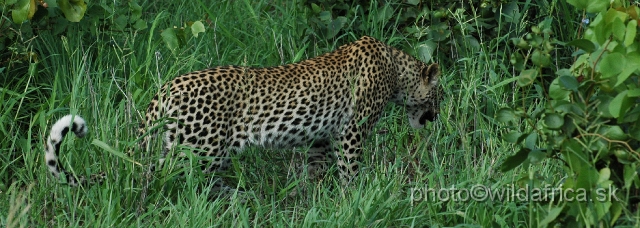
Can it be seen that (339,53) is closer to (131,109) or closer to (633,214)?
(131,109)

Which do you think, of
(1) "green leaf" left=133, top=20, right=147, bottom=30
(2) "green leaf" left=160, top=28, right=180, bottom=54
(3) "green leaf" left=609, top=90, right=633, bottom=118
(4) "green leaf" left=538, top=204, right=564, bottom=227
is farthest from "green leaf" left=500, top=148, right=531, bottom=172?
(1) "green leaf" left=133, top=20, right=147, bottom=30

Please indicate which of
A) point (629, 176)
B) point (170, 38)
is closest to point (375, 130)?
point (170, 38)

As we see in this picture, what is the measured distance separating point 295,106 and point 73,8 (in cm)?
140

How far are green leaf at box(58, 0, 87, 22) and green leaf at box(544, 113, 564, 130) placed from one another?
3.05 meters

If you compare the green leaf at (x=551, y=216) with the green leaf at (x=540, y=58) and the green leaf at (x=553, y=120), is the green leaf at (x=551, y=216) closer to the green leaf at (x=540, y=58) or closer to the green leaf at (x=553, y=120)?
the green leaf at (x=553, y=120)

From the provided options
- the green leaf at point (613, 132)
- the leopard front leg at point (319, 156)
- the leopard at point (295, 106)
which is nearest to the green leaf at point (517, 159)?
the green leaf at point (613, 132)

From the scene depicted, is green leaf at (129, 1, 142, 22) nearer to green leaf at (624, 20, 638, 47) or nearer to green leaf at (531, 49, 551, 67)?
green leaf at (531, 49, 551, 67)

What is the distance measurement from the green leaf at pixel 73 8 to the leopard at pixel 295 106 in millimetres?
746

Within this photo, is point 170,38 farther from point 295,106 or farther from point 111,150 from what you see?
point 111,150

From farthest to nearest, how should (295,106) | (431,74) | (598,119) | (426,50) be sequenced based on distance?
(426,50)
(431,74)
(295,106)
(598,119)

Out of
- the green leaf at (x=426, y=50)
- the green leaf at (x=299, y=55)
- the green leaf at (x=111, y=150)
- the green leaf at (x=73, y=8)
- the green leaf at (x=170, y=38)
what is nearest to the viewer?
the green leaf at (x=111, y=150)

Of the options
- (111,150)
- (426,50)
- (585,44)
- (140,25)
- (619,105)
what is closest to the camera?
(619,105)

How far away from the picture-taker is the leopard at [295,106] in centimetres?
569

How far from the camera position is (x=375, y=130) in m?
6.64
